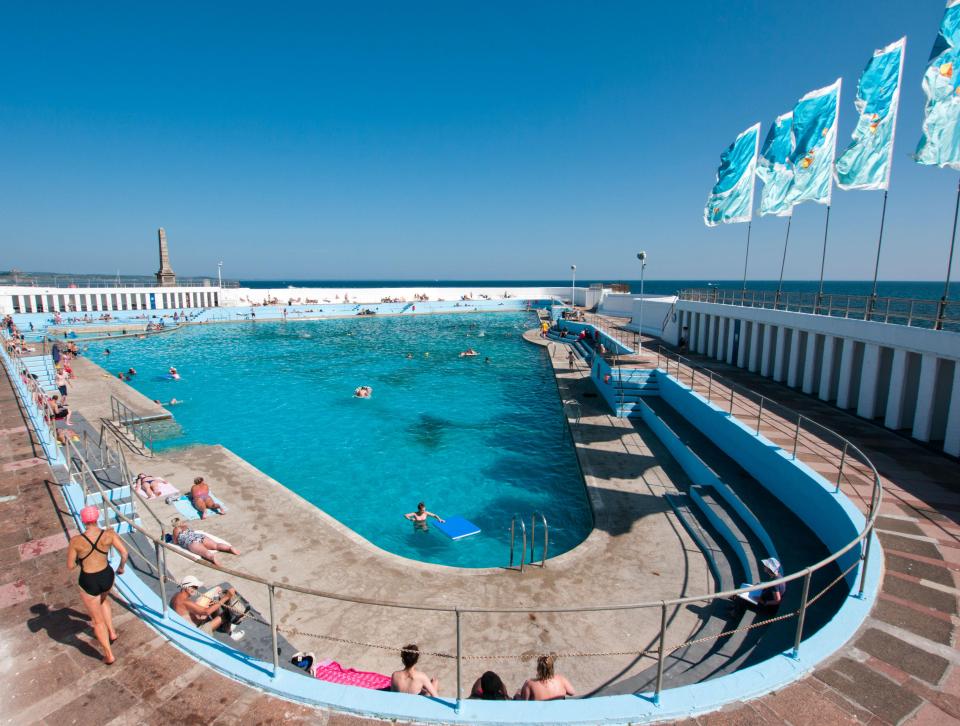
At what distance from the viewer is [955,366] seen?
11.9m

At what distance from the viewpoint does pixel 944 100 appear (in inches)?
485

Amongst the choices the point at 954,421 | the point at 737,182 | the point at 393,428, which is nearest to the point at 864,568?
the point at 954,421

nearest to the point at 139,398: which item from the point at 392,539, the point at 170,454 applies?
the point at 170,454

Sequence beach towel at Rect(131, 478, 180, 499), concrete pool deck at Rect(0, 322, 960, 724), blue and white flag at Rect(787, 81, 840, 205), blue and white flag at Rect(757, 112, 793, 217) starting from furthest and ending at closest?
blue and white flag at Rect(757, 112, 793, 217)
blue and white flag at Rect(787, 81, 840, 205)
beach towel at Rect(131, 478, 180, 499)
concrete pool deck at Rect(0, 322, 960, 724)

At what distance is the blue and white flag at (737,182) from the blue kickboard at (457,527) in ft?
69.1

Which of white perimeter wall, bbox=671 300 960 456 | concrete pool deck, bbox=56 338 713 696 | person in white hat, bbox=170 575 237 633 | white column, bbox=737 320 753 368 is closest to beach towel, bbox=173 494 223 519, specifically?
concrete pool deck, bbox=56 338 713 696

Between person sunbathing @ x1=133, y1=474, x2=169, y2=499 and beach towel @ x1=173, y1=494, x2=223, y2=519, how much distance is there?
745mm

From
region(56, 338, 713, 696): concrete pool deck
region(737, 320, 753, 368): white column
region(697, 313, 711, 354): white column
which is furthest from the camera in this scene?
region(697, 313, 711, 354): white column

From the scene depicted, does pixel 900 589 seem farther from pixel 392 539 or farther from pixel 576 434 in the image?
pixel 576 434

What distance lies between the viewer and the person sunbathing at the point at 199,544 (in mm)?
9234

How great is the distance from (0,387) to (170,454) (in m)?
5.99

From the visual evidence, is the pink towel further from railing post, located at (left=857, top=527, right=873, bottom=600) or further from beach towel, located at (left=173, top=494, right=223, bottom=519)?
beach towel, located at (left=173, top=494, right=223, bottom=519)

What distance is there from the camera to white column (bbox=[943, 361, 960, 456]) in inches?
449

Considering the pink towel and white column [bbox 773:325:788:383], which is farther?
white column [bbox 773:325:788:383]
